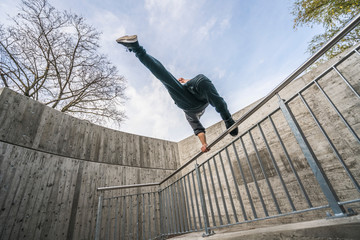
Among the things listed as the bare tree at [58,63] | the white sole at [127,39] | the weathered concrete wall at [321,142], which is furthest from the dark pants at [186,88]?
the bare tree at [58,63]

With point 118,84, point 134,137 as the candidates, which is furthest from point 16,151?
point 118,84

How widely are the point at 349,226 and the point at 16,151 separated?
523 centimetres

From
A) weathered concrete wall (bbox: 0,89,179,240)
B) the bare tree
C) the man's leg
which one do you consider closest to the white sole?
the man's leg

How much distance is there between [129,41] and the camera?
6.04ft

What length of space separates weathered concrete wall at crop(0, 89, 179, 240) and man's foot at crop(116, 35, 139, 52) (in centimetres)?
373

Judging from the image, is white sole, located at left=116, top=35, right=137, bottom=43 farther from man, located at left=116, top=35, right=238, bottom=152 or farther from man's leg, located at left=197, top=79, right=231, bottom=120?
man's leg, located at left=197, top=79, right=231, bottom=120

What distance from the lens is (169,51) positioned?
8.81 m

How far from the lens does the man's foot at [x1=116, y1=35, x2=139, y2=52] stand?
1842 millimetres

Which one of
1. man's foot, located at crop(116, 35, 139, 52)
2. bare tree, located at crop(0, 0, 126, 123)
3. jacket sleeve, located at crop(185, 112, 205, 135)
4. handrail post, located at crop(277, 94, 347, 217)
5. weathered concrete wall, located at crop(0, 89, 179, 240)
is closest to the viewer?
handrail post, located at crop(277, 94, 347, 217)

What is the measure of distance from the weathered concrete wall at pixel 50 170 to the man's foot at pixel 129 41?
3.73m

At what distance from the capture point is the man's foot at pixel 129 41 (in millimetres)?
1842

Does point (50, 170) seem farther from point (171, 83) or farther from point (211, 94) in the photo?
point (211, 94)

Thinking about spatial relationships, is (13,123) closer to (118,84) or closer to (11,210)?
(11,210)

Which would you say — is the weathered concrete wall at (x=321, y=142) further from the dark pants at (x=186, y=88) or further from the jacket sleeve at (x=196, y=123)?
the dark pants at (x=186, y=88)
